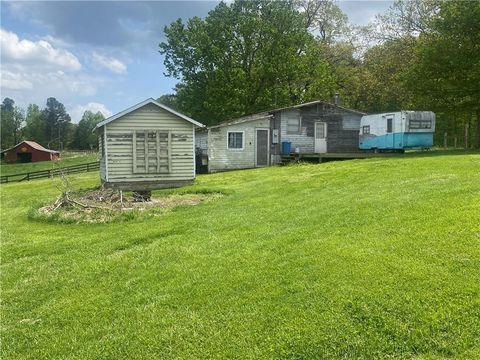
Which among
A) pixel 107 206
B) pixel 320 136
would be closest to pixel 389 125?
pixel 320 136

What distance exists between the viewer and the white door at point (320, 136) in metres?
24.0

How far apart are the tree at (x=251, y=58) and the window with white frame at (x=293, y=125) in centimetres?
974

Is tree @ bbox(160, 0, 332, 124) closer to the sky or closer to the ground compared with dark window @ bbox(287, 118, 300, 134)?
closer to the sky

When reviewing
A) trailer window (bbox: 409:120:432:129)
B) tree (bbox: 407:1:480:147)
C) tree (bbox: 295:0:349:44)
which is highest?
tree (bbox: 295:0:349:44)

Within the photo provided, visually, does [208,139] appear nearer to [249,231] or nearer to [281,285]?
[249,231]

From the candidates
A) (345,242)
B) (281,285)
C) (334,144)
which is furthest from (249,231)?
(334,144)

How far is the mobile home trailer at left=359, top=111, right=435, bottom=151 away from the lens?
19.4 m

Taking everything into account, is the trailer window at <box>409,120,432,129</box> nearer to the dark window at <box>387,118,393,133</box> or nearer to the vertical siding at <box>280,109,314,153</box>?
the dark window at <box>387,118,393,133</box>

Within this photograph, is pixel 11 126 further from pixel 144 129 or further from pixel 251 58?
pixel 144 129

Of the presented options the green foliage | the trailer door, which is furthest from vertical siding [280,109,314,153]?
the green foliage

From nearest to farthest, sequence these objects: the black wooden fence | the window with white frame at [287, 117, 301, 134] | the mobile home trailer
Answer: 1. the mobile home trailer
2. the window with white frame at [287, 117, 301, 134]
3. the black wooden fence

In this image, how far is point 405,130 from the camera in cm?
1942

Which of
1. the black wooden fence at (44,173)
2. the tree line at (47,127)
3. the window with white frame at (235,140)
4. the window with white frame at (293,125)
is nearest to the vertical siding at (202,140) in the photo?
the window with white frame at (235,140)

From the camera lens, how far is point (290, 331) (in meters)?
3.60
